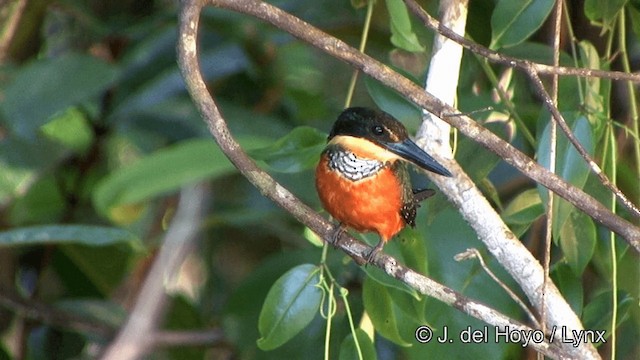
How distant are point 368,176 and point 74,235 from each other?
60 centimetres

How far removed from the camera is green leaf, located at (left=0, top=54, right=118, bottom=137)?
8.04ft

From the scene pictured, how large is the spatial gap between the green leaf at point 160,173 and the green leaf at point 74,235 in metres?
0.06

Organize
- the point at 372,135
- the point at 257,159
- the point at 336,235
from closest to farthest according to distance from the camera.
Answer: the point at 336,235, the point at 257,159, the point at 372,135

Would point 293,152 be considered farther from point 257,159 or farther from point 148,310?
point 148,310

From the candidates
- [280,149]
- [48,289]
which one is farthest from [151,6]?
[280,149]

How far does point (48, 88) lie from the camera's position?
8.30 ft

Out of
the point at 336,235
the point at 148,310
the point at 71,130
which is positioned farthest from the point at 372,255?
the point at 71,130

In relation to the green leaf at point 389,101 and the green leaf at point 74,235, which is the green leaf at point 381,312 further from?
the green leaf at point 74,235

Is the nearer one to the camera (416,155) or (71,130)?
(416,155)

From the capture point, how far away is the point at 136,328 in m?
0.85

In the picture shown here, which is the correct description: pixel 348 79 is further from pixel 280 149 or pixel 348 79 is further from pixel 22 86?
pixel 280 149

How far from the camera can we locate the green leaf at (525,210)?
5.88 ft

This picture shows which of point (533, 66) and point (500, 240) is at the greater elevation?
point (533, 66)

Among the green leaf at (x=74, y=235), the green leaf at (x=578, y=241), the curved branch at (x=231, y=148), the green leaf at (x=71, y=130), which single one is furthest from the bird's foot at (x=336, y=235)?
the green leaf at (x=71, y=130)
